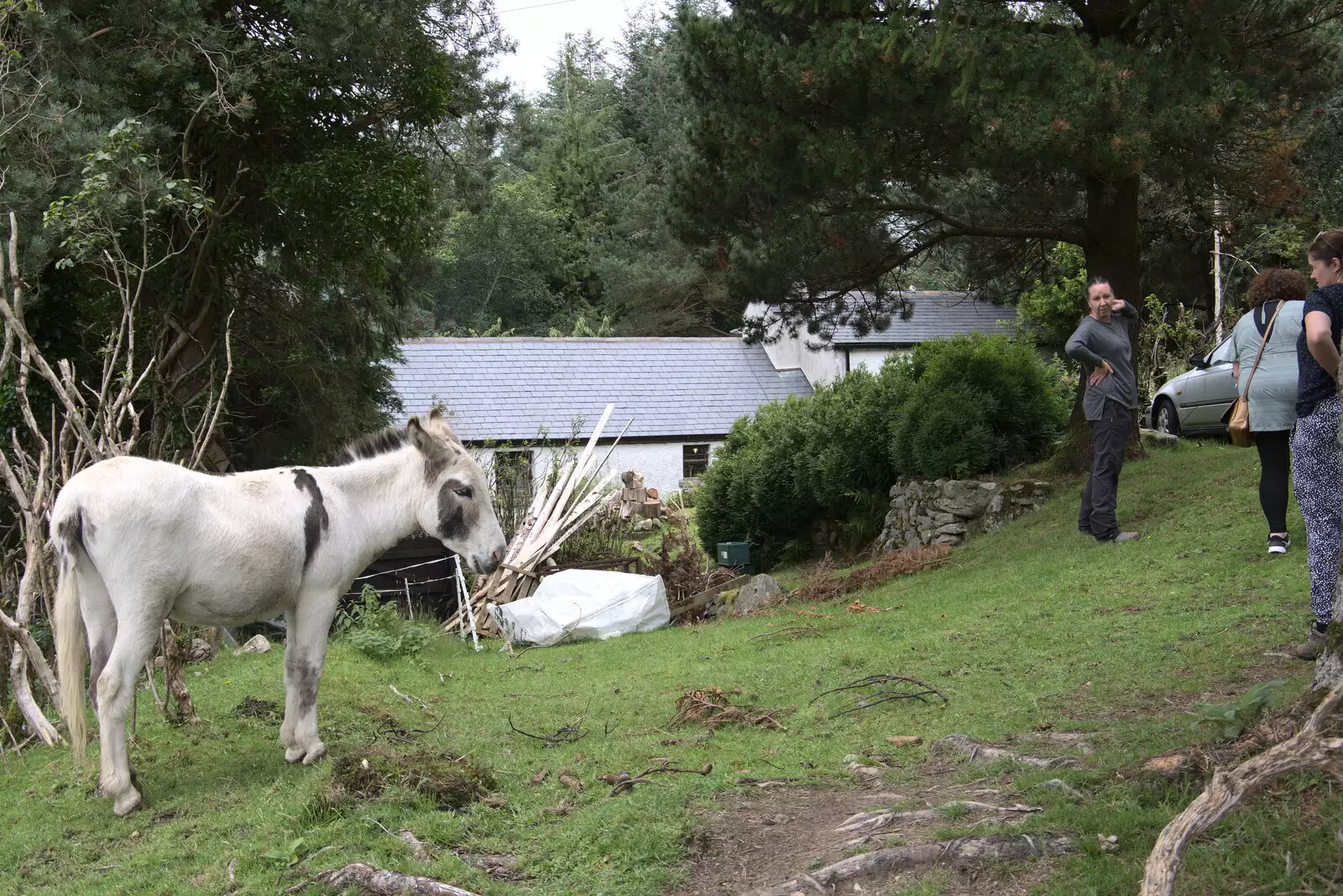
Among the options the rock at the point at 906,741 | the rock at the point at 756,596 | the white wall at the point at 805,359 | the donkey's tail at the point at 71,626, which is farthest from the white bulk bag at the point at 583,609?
the white wall at the point at 805,359

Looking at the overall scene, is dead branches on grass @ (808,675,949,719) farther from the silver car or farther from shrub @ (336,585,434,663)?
the silver car

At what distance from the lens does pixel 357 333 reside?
17562mm

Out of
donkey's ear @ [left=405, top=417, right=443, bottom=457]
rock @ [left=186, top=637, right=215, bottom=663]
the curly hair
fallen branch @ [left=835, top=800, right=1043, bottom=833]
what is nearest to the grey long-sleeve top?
the curly hair

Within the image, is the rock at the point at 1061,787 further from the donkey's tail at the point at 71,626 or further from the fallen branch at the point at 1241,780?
the donkey's tail at the point at 71,626

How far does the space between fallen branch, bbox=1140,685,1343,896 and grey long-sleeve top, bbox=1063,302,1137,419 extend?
725cm

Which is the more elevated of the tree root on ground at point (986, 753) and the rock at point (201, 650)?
the tree root on ground at point (986, 753)

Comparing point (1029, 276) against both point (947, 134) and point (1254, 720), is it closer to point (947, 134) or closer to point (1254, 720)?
point (947, 134)

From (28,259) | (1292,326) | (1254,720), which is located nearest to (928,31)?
(1292,326)

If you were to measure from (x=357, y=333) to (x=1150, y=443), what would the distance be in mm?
11650

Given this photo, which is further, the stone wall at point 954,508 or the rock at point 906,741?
the stone wall at point 954,508

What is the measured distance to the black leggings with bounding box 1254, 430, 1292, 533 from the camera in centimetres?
757

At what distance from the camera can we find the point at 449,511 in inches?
263

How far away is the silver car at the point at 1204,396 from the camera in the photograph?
16656 mm

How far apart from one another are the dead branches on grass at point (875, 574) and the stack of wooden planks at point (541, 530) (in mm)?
3523
